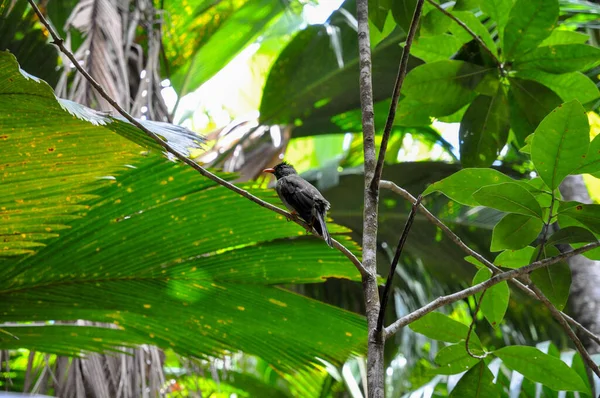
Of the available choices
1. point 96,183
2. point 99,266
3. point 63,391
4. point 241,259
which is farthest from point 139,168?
point 63,391

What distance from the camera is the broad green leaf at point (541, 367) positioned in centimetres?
187

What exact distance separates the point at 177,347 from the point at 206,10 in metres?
3.18

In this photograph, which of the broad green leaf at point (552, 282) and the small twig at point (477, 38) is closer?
the broad green leaf at point (552, 282)

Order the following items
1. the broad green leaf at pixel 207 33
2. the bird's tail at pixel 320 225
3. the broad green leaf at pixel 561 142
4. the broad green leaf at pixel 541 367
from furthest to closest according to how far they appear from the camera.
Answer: the broad green leaf at pixel 207 33 < the bird's tail at pixel 320 225 < the broad green leaf at pixel 541 367 < the broad green leaf at pixel 561 142

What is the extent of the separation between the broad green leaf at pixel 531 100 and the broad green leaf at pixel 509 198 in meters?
0.64

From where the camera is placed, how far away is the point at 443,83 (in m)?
2.20

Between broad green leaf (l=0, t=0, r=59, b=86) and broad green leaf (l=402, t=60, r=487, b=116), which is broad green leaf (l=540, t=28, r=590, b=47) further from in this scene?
broad green leaf (l=0, t=0, r=59, b=86)

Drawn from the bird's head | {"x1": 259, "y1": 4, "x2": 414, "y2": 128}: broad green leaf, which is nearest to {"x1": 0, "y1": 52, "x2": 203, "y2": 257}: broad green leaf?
the bird's head

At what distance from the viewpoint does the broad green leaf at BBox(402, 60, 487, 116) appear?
2.17 metres

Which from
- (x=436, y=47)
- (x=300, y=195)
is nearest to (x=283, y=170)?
(x=300, y=195)

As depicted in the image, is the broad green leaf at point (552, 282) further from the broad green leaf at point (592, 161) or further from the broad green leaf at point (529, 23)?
the broad green leaf at point (529, 23)

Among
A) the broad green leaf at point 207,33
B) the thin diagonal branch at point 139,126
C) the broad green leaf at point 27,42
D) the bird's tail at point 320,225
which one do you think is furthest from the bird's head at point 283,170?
the thin diagonal branch at point 139,126

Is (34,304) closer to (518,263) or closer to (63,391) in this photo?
(63,391)

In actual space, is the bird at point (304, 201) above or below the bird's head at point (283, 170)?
below
